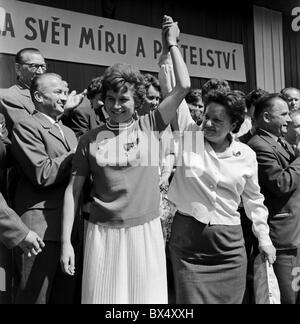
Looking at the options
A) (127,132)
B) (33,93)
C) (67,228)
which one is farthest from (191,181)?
(33,93)

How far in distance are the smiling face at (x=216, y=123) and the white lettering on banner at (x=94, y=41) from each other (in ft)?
10.3

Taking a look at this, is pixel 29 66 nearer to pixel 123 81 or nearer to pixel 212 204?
pixel 123 81

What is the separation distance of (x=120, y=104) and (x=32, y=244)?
67cm

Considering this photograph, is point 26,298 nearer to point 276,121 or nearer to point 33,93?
point 33,93

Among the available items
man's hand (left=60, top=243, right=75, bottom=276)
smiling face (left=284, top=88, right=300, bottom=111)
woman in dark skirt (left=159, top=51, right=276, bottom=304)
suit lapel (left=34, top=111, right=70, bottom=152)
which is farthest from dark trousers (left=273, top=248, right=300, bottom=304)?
smiling face (left=284, top=88, right=300, bottom=111)

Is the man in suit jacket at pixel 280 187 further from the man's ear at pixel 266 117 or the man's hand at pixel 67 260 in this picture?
the man's hand at pixel 67 260

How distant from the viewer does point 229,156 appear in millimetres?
2162

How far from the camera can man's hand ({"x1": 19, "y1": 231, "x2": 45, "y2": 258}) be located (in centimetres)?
194

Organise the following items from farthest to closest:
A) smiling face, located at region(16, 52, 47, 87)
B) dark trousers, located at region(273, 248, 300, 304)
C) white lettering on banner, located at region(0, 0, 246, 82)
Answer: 1. white lettering on banner, located at region(0, 0, 246, 82)
2. smiling face, located at region(16, 52, 47, 87)
3. dark trousers, located at region(273, 248, 300, 304)

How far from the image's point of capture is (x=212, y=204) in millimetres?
2090

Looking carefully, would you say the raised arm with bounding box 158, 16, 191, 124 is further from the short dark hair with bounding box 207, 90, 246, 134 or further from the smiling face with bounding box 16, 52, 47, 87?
the smiling face with bounding box 16, 52, 47, 87

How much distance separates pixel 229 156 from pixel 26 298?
1.08 metres

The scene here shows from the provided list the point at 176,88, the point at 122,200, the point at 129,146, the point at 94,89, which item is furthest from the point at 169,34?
the point at 94,89
